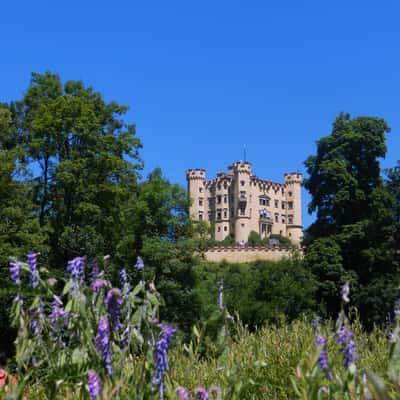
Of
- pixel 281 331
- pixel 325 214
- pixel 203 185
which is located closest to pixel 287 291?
pixel 325 214

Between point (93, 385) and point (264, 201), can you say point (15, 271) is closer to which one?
point (93, 385)

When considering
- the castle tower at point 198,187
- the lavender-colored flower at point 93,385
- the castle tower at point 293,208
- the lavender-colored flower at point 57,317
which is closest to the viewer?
the lavender-colored flower at point 93,385

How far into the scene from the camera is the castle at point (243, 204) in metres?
102

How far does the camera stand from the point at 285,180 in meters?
112

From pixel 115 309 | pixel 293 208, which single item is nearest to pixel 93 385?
pixel 115 309

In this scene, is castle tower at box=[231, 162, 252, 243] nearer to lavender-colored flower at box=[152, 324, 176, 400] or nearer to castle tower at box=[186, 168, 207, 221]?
castle tower at box=[186, 168, 207, 221]

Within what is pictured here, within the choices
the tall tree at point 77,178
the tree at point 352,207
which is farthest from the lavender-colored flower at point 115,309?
the tree at point 352,207

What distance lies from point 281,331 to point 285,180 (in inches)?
4116

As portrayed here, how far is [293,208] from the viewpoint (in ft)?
360

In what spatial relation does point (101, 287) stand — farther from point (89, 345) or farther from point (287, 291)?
point (287, 291)

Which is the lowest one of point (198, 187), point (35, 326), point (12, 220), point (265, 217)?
point (35, 326)

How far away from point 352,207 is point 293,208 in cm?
7673

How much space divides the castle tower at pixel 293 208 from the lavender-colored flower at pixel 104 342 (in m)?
106

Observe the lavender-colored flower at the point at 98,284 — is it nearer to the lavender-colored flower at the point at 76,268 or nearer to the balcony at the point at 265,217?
the lavender-colored flower at the point at 76,268
